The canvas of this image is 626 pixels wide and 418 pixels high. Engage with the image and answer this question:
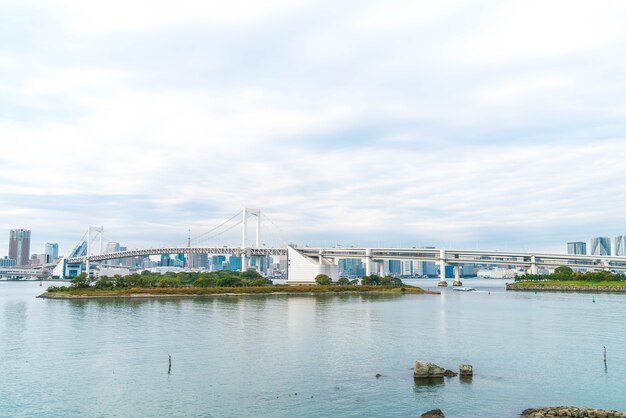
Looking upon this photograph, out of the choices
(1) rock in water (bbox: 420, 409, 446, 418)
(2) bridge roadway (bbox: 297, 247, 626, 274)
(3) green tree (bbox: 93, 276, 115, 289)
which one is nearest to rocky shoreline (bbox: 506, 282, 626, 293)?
(2) bridge roadway (bbox: 297, 247, 626, 274)

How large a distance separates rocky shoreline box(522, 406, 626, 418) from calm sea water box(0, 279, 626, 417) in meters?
0.67

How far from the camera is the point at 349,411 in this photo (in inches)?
508

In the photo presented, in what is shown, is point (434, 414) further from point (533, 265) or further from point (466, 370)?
point (533, 265)

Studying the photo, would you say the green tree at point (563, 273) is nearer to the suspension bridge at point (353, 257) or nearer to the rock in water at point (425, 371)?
the suspension bridge at point (353, 257)

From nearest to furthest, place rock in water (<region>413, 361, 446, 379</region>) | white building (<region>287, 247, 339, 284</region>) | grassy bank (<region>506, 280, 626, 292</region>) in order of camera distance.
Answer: rock in water (<region>413, 361, 446, 379</region>) < grassy bank (<region>506, 280, 626, 292</region>) < white building (<region>287, 247, 339, 284</region>)

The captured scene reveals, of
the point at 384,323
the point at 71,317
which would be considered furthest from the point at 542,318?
the point at 71,317

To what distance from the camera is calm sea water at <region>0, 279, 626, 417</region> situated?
1357 centimetres

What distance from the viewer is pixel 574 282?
73688 mm

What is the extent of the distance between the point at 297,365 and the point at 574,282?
6864cm

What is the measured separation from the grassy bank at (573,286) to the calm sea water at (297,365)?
138 ft

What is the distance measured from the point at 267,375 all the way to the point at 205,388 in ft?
7.57

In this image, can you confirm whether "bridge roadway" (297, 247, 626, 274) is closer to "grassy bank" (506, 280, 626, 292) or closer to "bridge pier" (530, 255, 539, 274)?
"bridge pier" (530, 255, 539, 274)

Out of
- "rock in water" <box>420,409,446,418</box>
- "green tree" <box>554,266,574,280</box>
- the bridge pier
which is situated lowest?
"rock in water" <box>420,409,446,418</box>

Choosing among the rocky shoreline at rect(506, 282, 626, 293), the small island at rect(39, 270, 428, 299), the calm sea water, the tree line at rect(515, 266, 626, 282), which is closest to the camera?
the calm sea water
